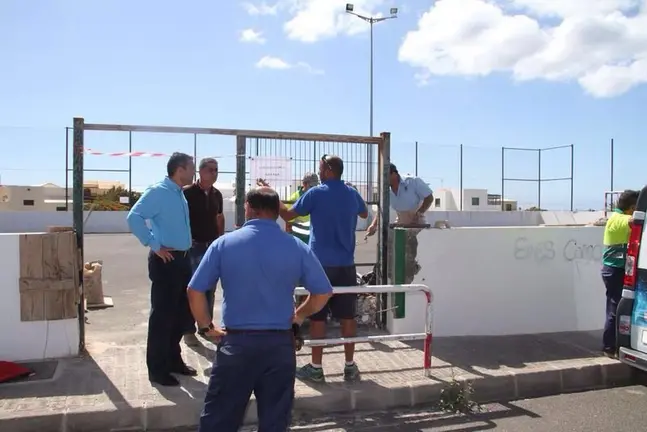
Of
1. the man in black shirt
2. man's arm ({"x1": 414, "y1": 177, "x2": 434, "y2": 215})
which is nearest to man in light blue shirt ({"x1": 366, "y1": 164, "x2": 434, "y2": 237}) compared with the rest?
man's arm ({"x1": 414, "y1": 177, "x2": 434, "y2": 215})

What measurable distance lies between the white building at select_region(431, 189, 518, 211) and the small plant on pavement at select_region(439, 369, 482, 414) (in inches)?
966

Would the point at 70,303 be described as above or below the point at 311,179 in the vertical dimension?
below

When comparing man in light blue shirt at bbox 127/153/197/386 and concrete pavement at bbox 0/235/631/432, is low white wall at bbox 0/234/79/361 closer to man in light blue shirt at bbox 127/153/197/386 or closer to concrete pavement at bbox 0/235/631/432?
concrete pavement at bbox 0/235/631/432

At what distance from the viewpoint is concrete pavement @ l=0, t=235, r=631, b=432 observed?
14.2ft

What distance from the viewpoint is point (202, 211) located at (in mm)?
5902

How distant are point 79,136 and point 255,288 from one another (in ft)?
11.1

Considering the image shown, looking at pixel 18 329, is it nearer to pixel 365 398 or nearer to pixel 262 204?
pixel 365 398

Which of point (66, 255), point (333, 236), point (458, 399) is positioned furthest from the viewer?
point (66, 255)

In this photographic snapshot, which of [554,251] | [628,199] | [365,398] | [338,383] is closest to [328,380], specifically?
[338,383]

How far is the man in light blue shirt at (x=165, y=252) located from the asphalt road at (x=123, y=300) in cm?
140

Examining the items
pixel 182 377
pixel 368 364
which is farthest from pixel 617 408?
pixel 182 377

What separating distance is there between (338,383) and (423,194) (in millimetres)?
2915

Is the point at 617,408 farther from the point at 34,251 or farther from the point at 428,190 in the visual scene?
the point at 34,251

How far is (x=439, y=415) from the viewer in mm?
4797
